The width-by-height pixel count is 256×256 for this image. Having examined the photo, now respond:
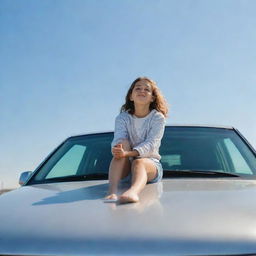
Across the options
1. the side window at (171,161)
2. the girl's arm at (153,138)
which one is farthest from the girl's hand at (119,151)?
the side window at (171,161)

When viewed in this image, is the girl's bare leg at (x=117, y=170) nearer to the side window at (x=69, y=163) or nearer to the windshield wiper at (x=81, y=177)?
the windshield wiper at (x=81, y=177)

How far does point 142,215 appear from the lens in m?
1.69

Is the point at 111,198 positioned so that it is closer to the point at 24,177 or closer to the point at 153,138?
the point at 153,138

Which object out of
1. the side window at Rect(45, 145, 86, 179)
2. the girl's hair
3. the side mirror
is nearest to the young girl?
the girl's hair

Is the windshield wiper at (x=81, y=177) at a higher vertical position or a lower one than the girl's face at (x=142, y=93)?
lower

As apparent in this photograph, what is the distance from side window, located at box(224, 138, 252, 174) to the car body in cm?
1

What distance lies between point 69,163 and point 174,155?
0.87 meters

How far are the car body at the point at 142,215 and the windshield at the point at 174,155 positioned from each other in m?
0.02

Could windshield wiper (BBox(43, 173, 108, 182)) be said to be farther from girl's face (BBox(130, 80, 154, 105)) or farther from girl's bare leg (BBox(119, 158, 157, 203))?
girl's face (BBox(130, 80, 154, 105))

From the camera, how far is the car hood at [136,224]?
1475mm

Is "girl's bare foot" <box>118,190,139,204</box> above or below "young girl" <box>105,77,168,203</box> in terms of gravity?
below

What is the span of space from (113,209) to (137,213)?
14 centimetres

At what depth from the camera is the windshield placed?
2.95 meters

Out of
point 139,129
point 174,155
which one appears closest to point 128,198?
point 139,129
